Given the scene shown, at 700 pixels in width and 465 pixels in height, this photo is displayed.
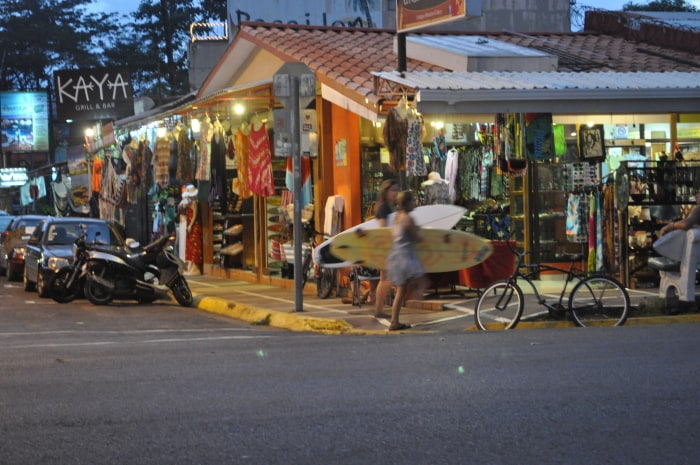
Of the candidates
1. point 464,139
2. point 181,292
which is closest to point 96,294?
point 181,292

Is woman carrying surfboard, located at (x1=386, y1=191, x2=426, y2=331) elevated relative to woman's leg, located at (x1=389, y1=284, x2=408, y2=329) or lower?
elevated

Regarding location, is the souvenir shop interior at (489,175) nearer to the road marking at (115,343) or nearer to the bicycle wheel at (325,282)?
the bicycle wheel at (325,282)

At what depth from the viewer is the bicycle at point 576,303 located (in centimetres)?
1387

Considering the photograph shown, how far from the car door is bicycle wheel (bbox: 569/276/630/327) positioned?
11.6 metres

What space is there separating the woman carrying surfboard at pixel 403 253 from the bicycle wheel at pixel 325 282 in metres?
4.73

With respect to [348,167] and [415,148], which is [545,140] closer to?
[415,148]

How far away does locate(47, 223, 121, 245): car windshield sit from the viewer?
861 inches

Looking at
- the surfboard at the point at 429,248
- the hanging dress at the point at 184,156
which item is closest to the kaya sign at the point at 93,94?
the hanging dress at the point at 184,156

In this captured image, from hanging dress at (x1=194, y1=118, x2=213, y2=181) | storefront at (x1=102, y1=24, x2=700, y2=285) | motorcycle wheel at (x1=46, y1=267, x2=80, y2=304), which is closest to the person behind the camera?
storefront at (x1=102, y1=24, x2=700, y2=285)

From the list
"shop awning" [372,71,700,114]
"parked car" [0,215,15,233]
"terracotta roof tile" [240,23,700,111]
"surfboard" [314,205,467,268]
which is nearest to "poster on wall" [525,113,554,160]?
"shop awning" [372,71,700,114]

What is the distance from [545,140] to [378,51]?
455 cm

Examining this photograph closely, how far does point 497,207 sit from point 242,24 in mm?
6559

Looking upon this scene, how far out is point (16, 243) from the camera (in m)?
27.3

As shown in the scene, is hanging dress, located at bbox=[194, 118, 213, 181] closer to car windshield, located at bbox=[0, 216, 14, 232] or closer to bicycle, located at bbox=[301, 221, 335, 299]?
bicycle, located at bbox=[301, 221, 335, 299]
